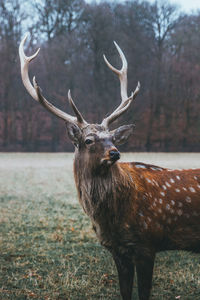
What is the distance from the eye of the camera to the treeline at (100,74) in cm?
2141

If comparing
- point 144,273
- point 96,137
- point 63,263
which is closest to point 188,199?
point 144,273

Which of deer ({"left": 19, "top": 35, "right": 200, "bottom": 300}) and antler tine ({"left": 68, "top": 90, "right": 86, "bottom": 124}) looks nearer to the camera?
deer ({"left": 19, "top": 35, "right": 200, "bottom": 300})

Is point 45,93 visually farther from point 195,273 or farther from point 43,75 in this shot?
point 195,273

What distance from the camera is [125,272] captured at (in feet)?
10.6

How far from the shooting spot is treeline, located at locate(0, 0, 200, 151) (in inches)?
843

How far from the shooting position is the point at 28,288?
375cm

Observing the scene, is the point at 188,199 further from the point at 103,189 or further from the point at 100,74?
the point at 100,74

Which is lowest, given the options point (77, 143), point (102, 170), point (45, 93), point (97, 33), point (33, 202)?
point (33, 202)

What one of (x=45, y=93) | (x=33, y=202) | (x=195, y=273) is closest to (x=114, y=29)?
(x=45, y=93)

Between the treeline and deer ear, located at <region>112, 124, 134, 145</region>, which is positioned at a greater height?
the treeline

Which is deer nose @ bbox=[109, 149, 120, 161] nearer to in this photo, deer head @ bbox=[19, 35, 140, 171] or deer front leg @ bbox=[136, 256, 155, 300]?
deer head @ bbox=[19, 35, 140, 171]

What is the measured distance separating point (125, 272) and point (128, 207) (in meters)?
0.61

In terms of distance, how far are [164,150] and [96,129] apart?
23.2 m

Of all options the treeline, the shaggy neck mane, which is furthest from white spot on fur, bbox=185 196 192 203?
the treeline
